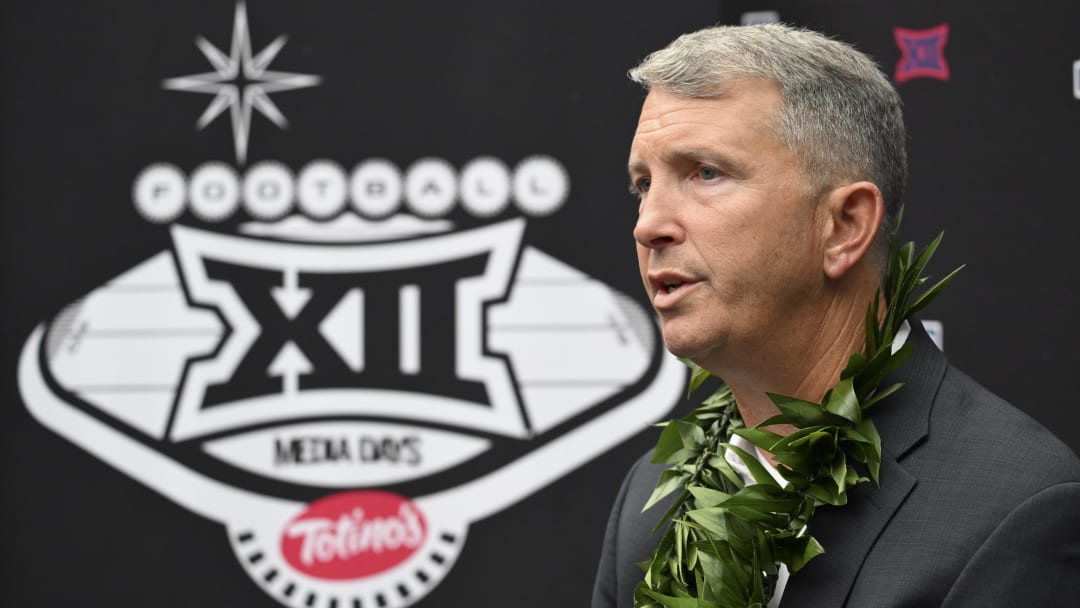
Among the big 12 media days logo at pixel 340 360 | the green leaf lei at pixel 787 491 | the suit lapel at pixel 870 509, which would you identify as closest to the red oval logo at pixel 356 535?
the big 12 media days logo at pixel 340 360

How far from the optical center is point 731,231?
1459 millimetres

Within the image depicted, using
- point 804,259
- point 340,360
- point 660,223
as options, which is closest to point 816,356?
point 804,259

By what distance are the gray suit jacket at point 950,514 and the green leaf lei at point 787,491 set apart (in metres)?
0.03

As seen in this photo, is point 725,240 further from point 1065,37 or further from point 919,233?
point 1065,37

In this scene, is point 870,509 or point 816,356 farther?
point 816,356

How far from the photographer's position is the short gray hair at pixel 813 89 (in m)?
1.47

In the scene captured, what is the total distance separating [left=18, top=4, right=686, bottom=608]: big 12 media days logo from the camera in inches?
106

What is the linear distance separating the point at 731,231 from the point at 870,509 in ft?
1.29

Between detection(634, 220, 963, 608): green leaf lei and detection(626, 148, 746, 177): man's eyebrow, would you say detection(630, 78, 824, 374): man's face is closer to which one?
detection(626, 148, 746, 177): man's eyebrow

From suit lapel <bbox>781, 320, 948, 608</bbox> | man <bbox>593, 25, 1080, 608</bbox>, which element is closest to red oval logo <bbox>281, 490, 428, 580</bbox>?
man <bbox>593, 25, 1080, 608</bbox>

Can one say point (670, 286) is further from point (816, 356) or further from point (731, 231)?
point (816, 356)

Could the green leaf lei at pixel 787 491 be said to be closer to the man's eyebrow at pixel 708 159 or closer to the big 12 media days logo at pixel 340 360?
the man's eyebrow at pixel 708 159

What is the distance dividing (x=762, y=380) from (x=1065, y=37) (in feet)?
4.85

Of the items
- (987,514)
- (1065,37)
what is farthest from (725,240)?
(1065,37)
